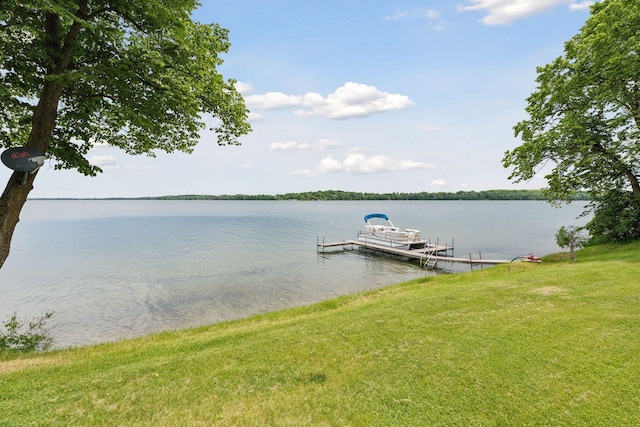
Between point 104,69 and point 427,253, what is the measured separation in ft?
103

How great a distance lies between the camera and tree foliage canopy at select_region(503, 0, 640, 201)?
15.8 m

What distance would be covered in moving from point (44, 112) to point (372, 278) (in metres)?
21.9

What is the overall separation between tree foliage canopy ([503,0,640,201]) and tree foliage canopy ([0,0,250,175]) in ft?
58.7

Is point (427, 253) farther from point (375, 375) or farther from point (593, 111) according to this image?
point (375, 375)

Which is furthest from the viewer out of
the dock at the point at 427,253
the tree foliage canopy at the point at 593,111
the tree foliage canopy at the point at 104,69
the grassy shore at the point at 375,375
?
the dock at the point at 427,253

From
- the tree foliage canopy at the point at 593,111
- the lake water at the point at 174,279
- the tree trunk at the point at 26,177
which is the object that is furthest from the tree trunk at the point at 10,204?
the tree foliage canopy at the point at 593,111

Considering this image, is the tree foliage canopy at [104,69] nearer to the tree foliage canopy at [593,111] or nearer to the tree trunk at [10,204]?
the tree trunk at [10,204]

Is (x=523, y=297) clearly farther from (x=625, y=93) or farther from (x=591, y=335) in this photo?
(x=625, y=93)

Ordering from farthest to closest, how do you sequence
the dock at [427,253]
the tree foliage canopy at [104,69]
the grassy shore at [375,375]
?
the dock at [427,253]
the tree foliage canopy at [104,69]
the grassy shore at [375,375]

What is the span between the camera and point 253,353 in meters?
6.48

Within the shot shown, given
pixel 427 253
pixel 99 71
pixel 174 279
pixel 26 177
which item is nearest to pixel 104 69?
pixel 99 71

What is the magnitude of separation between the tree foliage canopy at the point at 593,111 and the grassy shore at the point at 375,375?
13.0 metres

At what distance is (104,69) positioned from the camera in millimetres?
6926

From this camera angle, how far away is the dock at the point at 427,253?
1094 inches
